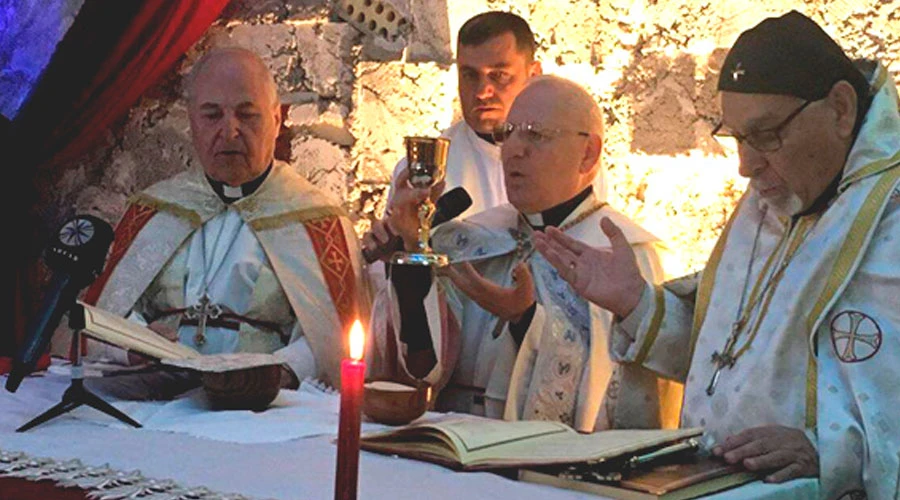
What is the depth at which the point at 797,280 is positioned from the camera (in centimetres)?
327

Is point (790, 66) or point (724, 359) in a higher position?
point (790, 66)

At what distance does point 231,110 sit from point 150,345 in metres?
1.49

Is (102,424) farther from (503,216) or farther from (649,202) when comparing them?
(649,202)

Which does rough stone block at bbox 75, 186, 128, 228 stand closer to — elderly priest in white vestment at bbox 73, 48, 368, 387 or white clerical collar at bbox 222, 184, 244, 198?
elderly priest in white vestment at bbox 73, 48, 368, 387

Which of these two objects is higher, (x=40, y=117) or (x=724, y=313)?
(x=40, y=117)

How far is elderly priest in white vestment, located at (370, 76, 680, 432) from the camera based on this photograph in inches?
151

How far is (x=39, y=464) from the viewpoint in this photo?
268cm

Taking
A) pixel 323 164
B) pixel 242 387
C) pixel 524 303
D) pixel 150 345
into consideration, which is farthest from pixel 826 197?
pixel 323 164

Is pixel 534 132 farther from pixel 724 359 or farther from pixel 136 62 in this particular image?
pixel 136 62

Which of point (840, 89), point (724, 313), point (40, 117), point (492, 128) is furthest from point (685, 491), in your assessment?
point (40, 117)

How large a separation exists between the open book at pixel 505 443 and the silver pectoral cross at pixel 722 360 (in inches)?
18.7

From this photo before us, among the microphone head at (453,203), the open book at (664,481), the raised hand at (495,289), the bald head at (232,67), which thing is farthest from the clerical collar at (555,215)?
the open book at (664,481)

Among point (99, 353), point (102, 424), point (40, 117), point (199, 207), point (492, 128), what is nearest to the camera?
point (102, 424)

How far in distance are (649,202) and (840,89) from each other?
2.09 m
